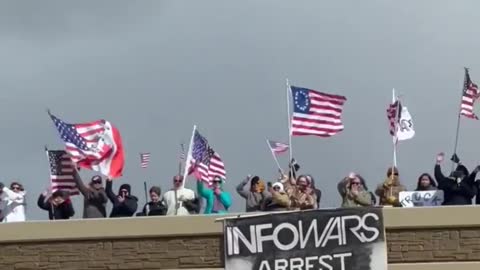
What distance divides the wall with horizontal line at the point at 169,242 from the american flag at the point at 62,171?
1.28 m

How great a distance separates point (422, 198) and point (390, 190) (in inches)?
18.5

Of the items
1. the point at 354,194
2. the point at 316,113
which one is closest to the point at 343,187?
the point at 354,194

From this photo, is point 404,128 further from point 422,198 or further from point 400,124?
point 422,198

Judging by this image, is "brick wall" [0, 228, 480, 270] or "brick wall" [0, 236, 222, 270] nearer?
"brick wall" [0, 228, 480, 270]

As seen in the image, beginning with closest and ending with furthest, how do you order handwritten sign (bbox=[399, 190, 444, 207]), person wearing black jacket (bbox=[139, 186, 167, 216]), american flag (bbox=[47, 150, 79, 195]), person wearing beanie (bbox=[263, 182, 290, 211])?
person wearing beanie (bbox=[263, 182, 290, 211]) → handwritten sign (bbox=[399, 190, 444, 207]) → person wearing black jacket (bbox=[139, 186, 167, 216]) → american flag (bbox=[47, 150, 79, 195])

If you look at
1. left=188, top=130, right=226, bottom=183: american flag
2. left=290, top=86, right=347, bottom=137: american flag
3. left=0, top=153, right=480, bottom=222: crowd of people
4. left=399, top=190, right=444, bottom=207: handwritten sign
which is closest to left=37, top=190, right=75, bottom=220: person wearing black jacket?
left=0, top=153, right=480, bottom=222: crowd of people

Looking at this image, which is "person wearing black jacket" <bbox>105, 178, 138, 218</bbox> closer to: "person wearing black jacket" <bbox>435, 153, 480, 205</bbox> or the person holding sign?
the person holding sign

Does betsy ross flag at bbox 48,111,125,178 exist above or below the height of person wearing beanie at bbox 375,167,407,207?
above

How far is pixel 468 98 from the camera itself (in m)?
23.3

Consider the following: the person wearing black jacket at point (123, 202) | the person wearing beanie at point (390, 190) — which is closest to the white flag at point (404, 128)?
the person wearing beanie at point (390, 190)

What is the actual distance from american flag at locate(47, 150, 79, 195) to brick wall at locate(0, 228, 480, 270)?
1360 mm

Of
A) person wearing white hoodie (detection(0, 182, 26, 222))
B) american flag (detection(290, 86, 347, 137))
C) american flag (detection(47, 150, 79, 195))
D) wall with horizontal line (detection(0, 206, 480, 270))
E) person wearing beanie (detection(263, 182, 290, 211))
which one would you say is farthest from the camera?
american flag (detection(290, 86, 347, 137))

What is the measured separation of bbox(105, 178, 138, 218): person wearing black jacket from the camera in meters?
19.9

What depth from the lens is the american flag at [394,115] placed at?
2280 centimetres
